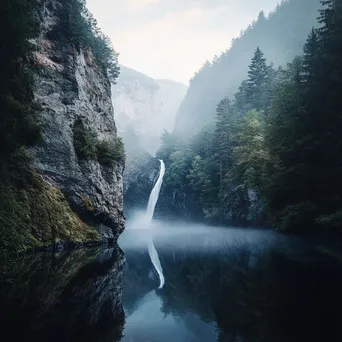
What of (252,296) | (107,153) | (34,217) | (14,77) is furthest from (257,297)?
(107,153)

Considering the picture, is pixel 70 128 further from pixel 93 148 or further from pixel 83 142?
pixel 93 148

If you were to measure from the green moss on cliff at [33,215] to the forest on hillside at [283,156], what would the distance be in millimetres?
14223

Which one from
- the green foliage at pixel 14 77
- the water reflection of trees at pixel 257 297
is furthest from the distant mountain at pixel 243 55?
the water reflection of trees at pixel 257 297

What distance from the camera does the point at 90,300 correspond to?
253 inches

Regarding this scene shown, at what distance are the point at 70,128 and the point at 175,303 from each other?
17849 mm

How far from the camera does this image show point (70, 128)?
22031 millimetres

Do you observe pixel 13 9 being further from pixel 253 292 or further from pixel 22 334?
pixel 253 292

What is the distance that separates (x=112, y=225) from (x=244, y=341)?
19.9 metres

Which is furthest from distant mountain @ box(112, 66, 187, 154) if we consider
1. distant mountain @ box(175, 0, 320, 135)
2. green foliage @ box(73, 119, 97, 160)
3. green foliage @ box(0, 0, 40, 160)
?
green foliage @ box(0, 0, 40, 160)

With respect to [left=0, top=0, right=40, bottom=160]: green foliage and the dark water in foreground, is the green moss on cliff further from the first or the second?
the dark water in foreground

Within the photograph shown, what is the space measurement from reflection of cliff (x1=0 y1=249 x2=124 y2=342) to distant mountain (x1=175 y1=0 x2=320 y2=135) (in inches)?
3573

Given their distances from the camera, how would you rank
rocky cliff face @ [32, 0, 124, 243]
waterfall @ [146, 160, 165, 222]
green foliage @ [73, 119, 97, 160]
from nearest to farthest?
rocky cliff face @ [32, 0, 124, 243] → green foliage @ [73, 119, 97, 160] → waterfall @ [146, 160, 165, 222]

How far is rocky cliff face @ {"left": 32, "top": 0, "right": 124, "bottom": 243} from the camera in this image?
19.9m

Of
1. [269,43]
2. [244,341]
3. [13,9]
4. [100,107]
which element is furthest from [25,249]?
[269,43]
